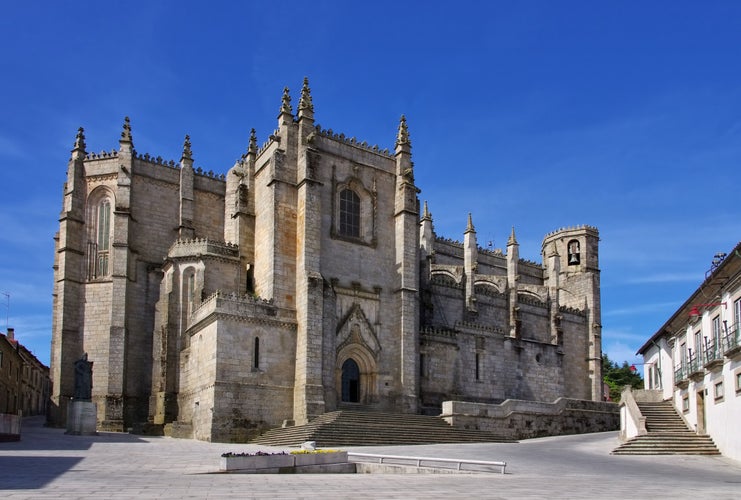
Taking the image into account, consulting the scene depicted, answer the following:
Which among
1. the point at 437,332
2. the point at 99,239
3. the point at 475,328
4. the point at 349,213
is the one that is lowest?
the point at 437,332

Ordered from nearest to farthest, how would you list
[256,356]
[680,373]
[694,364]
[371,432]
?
1. [694,364]
2. [680,373]
3. [371,432]
4. [256,356]

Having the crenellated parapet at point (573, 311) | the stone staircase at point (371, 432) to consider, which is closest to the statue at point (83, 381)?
the stone staircase at point (371, 432)

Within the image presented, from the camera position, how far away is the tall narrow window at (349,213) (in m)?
42.8

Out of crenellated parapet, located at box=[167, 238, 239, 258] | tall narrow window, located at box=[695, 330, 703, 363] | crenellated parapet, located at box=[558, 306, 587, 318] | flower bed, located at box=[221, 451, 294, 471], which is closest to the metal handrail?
flower bed, located at box=[221, 451, 294, 471]

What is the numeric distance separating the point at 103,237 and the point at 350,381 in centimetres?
1727

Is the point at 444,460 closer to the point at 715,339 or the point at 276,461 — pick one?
the point at 276,461

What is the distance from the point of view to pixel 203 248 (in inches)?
1676

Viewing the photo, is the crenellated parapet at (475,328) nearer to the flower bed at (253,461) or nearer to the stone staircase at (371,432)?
the stone staircase at (371,432)

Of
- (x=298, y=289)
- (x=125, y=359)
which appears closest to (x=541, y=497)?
(x=298, y=289)

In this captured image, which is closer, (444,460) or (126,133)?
(444,460)

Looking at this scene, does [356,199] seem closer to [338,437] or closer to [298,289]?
[298,289]

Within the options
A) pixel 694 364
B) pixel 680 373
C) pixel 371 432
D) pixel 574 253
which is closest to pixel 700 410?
pixel 694 364

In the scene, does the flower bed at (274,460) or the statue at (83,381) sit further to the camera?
the statue at (83,381)

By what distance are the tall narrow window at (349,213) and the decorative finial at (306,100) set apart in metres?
4.80
